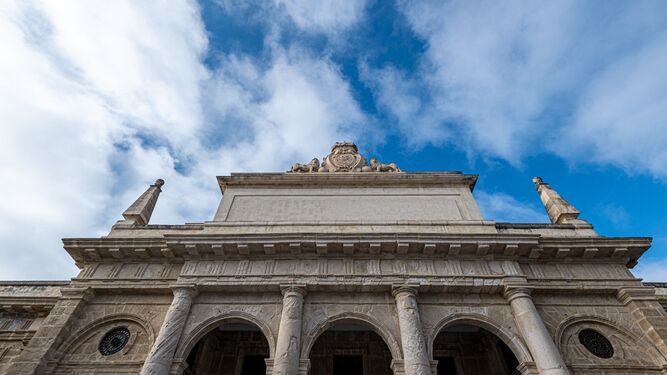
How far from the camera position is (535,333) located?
33.5ft

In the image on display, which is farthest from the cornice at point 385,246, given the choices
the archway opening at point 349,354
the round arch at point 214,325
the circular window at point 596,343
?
the archway opening at point 349,354

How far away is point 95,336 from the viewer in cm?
1130

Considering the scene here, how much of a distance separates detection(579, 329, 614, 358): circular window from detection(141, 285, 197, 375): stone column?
39.6 feet

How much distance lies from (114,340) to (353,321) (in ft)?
24.6

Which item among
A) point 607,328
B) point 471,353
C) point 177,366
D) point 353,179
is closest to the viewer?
point 177,366

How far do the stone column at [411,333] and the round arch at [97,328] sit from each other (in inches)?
297

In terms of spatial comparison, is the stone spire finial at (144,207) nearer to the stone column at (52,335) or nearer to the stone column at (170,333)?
the stone column at (52,335)

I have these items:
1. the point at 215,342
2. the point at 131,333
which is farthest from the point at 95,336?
the point at 215,342

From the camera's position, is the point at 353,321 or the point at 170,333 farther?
A: the point at 353,321

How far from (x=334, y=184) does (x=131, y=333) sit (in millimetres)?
9146

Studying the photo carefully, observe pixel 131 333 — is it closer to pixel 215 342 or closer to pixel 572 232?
pixel 215 342

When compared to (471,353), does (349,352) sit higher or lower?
lower

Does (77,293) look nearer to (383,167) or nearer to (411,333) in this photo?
(411,333)

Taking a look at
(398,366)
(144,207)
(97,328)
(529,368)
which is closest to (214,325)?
(97,328)
